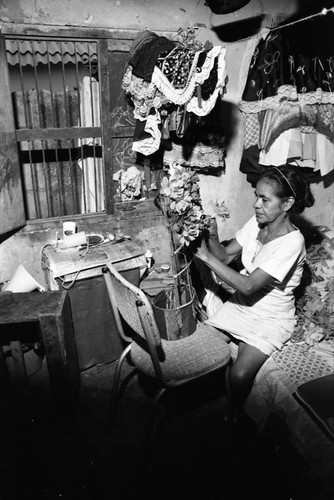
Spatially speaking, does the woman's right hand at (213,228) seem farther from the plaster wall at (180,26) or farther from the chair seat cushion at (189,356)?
the plaster wall at (180,26)

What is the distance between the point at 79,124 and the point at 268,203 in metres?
2.42

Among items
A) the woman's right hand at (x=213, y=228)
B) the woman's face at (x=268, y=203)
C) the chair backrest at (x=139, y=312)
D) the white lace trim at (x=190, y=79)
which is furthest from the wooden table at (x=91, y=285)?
the white lace trim at (x=190, y=79)

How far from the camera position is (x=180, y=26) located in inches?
161

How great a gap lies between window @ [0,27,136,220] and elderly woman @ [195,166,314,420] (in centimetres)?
171

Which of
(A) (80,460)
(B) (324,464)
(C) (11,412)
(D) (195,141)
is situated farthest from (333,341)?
(C) (11,412)

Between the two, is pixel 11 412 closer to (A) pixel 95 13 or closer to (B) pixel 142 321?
(B) pixel 142 321

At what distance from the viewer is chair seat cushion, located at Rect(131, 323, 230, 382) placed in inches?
104

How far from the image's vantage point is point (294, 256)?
9.27 feet

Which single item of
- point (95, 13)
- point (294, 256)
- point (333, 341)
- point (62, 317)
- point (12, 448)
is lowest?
point (12, 448)

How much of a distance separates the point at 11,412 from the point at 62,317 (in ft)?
3.33

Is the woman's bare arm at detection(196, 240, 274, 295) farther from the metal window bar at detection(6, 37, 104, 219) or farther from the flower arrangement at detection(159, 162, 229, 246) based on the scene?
the metal window bar at detection(6, 37, 104, 219)

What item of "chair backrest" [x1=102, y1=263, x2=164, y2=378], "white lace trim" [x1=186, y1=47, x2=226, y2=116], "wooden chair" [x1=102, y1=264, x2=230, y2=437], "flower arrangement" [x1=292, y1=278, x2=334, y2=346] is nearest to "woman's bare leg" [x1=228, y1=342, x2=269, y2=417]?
"wooden chair" [x1=102, y1=264, x2=230, y2=437]

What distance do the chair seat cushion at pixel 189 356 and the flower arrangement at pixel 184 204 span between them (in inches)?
30.4

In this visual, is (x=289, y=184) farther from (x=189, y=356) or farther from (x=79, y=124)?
(x=79, y=124)
